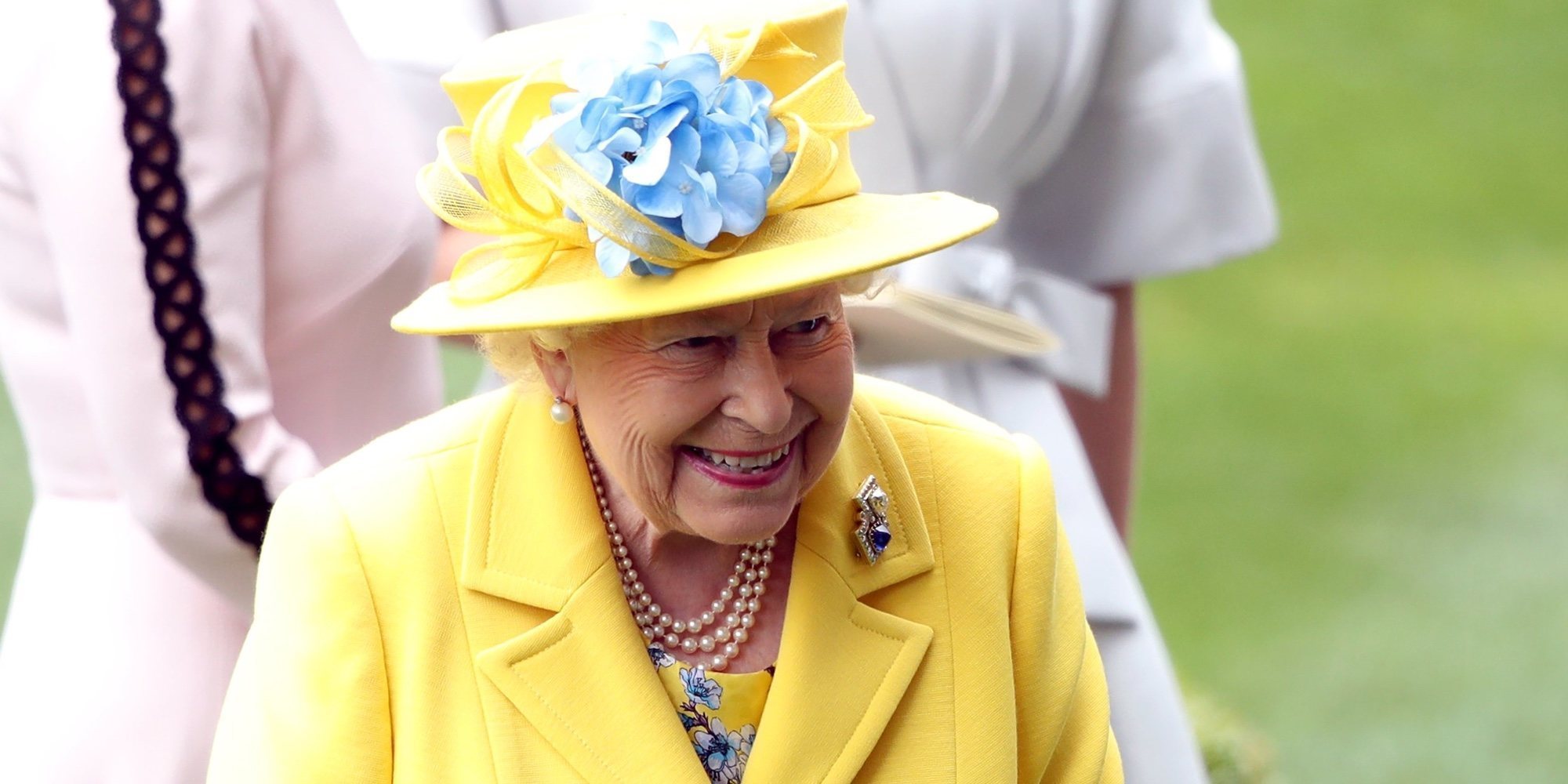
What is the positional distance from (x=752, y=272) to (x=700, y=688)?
1.81ft

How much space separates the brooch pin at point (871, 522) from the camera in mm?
2404

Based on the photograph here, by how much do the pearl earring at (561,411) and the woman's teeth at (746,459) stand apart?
18 cm

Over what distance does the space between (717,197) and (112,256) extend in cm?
95

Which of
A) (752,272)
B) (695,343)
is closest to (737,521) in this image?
(695,343)

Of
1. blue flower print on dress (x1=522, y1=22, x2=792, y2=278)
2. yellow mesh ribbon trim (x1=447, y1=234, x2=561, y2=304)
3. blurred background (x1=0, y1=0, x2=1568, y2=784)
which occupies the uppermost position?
blue flower print on dress (x1=522, y1=22, x2=792, y2=278)

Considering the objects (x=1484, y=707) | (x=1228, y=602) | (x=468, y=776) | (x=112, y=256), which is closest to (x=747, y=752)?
(x=468, y=776)

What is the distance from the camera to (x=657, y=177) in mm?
1967

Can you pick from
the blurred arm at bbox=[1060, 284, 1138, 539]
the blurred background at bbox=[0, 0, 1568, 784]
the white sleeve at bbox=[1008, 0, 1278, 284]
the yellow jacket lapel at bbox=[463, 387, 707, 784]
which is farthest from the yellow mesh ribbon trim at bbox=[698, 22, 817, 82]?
the blurred background at bbox=[0, 0, 1568, 784]

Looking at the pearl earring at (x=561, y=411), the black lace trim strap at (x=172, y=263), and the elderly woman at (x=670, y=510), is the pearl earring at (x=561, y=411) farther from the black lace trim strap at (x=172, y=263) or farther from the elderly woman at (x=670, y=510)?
the black lace trim strap at (x=172, y=263)

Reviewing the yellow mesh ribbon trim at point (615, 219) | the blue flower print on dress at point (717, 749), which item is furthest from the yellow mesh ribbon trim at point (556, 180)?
the blue flower print on dress at point (717, 749)

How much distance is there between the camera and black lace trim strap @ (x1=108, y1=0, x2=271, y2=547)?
2.58 m

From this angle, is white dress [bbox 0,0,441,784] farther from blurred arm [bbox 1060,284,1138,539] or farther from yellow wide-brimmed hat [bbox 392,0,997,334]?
blurred arm [bbox 1060,284,1138,539]

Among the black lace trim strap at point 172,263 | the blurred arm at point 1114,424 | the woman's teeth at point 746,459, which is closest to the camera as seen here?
the woman's teeth at point 746,459

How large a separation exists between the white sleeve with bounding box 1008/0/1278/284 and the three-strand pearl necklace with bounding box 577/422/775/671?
49.2 inches
